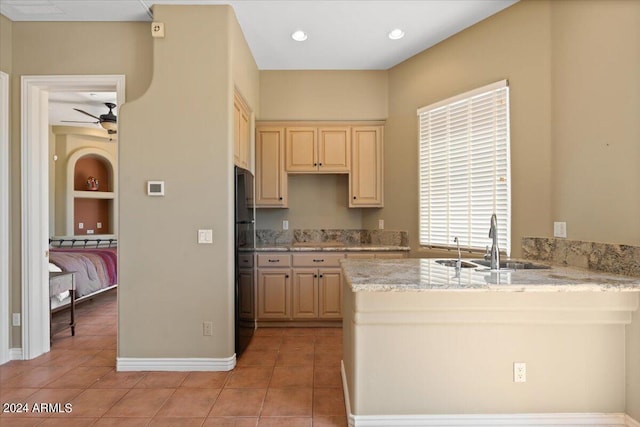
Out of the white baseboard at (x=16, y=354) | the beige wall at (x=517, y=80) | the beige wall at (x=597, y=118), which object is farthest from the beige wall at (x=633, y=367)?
the white baseboard at (x=16, y=354)

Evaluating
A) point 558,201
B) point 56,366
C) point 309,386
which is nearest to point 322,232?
point 309,386

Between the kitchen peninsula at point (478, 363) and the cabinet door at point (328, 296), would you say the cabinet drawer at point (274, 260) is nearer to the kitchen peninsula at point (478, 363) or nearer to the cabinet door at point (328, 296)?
the cabinet door at point (328, 296)

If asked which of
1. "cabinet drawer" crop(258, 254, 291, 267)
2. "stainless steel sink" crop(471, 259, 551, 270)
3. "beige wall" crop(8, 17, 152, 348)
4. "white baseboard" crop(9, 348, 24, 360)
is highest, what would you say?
"beige wall" crop(8, 17, 152, 348)

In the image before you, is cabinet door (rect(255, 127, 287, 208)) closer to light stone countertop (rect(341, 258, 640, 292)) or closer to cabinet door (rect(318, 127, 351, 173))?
cabinet door (rect(318, 127, 351, 173))

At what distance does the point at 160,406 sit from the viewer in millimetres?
2217

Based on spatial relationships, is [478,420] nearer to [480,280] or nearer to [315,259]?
[480,280]

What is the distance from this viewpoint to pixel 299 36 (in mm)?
3250

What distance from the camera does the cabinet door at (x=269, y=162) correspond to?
4090mm

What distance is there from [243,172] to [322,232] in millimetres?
1690

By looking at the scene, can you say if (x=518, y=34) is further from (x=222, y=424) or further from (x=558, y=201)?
(x=222, y=424)

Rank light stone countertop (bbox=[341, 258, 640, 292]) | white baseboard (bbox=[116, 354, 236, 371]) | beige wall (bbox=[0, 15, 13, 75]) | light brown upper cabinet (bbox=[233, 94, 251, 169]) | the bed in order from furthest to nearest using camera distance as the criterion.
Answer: the bed
light brown upper cabinet (bbox=[233, 94, 251, 169])
beige wall (bbox=[0, 15, 13, 75])
white baseboard (bbox=[116, 354, 236, 371])
light stone countertop (bbox=[341, 258, 640, 292])

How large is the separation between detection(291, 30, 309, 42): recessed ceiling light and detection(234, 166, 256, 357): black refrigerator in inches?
55.9

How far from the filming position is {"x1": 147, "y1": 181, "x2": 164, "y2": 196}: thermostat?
2.71 meters

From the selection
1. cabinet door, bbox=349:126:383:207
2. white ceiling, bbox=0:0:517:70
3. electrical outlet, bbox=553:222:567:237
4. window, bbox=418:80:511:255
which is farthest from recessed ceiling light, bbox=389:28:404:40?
electrical outlet, bbox=553:222:567:237
